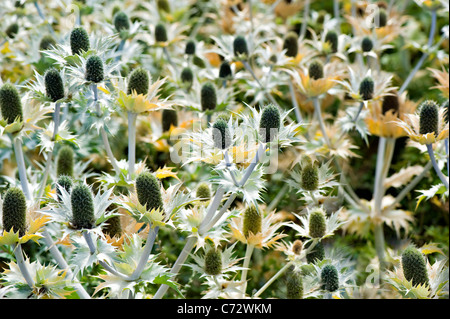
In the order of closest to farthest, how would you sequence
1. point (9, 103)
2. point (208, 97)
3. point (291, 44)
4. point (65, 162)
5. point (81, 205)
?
point (81, 205)
point (9, 103)
point (65, 162)
point (208, 97)
point (291, 44)

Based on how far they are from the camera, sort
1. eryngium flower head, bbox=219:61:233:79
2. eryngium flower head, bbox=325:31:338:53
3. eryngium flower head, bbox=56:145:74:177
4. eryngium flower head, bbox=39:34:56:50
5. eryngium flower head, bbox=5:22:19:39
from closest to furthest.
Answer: eryngium flower head, bbox=56:145:74:177 → eryngium flower head, bbox=39:34:56:50 → eryngium flower head, bbox=219:61:233:79 → eryngium flower head, bbox=325:31:338:53 → eryngium flower head, bbox=5:22:19:39

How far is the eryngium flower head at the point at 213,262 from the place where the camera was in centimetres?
173

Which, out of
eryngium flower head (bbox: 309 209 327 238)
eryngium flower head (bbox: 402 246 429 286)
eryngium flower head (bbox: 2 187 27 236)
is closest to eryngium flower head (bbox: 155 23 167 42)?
eryngium flower head (bbox: 309 209 327 238)

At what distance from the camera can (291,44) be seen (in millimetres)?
2701

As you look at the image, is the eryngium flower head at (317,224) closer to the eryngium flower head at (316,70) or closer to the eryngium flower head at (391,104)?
the eryngium flower head at (316,70)

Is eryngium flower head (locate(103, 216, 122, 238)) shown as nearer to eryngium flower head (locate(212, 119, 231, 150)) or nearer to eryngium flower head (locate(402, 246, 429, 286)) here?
eryngium flower head (locate(212, 119, 231, 150))

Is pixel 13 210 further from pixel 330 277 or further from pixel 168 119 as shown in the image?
pixel 168 119

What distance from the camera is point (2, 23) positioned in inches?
121

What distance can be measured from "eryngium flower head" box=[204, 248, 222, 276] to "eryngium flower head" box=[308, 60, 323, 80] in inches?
40.8

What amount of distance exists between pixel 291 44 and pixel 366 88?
2.02 ft

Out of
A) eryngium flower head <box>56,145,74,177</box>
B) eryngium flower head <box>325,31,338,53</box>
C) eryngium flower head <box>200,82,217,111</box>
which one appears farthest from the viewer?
eryngium flower head <box>325,31,338,53</box>

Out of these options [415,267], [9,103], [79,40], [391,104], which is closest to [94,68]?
[79,40]

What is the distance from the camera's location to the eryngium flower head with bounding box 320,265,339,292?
1.74 meters

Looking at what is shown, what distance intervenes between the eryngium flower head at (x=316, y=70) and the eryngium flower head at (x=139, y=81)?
34.2 inches
